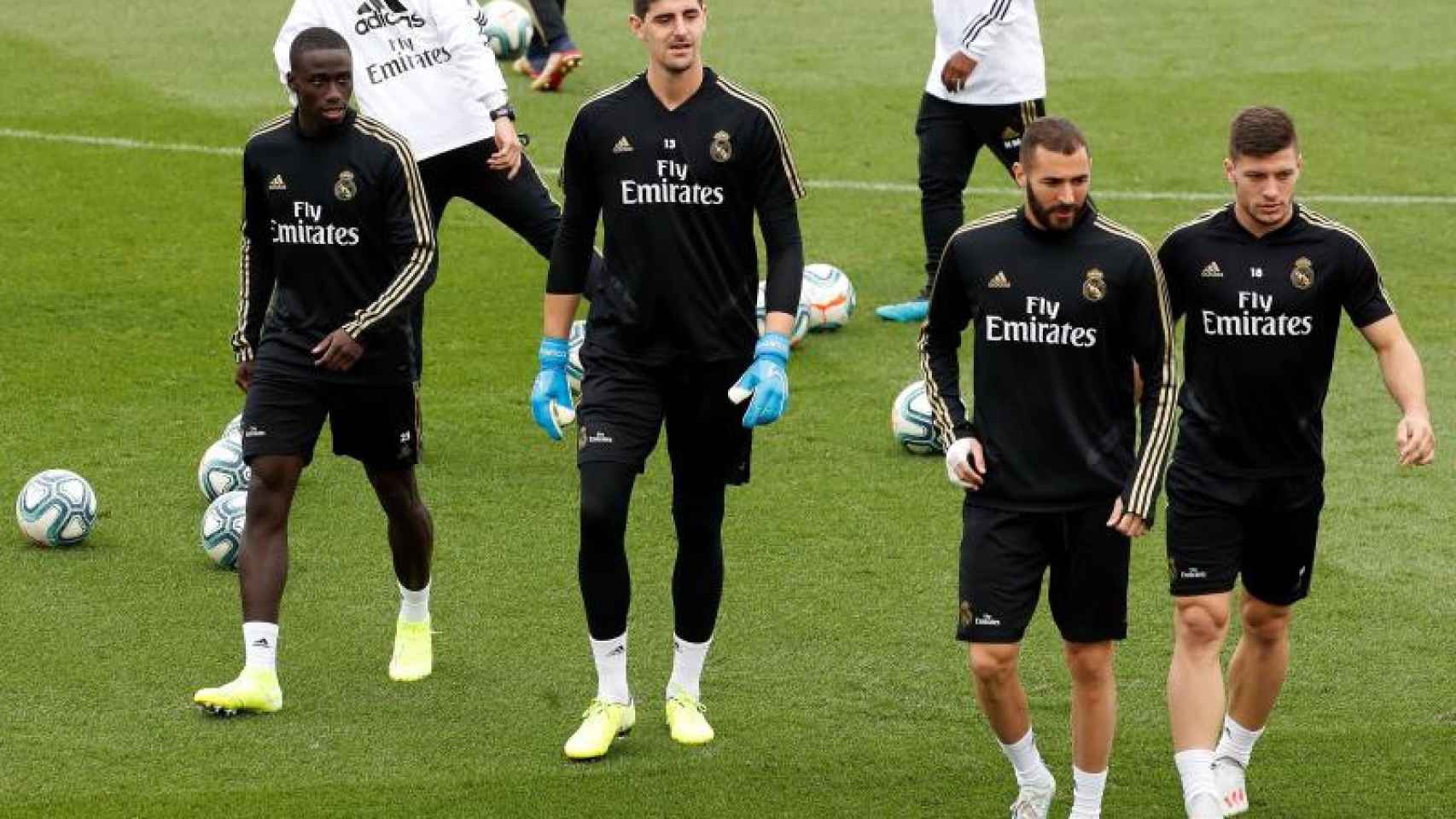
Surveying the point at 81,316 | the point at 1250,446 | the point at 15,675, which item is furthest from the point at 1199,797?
the point at 81,316

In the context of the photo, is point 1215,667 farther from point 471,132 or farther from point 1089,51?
point 1089,51

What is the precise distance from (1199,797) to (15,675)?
421cm

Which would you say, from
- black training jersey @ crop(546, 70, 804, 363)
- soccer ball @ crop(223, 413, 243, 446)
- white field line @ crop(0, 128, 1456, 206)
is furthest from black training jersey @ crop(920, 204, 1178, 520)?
white field line @ crop(0, 128, 1456, 206)

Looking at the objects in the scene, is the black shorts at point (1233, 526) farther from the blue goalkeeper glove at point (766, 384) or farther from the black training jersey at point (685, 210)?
the black training jersey at point (685, 210)

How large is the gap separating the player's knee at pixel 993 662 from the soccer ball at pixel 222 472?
4.43 m

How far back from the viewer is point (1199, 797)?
7.35 meters

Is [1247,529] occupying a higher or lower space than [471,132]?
lower

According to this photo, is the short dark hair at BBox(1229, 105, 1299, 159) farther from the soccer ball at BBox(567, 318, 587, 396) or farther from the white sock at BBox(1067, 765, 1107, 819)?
the soccer ball at BBox(567, 318, 587, 396)

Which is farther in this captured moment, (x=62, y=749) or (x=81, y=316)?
(x=81, y=316)

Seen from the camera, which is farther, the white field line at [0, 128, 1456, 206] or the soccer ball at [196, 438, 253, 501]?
the white field line at [0, 128, 1456, 206]

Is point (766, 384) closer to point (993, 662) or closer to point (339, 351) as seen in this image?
point (993, 662)

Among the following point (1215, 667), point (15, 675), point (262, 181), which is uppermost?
point (262, 181)

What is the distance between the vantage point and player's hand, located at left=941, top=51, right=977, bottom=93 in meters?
13.1

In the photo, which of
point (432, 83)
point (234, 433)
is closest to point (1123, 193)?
point (432, 83)
